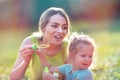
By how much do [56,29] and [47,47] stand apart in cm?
34

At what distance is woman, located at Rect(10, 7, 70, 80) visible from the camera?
5.22m

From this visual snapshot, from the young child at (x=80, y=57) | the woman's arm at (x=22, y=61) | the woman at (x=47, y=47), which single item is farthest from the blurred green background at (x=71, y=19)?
the young child at (x=80, y=57)

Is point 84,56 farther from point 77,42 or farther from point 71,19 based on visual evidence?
point 71,19

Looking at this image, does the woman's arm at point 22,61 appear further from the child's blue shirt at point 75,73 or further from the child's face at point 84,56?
the child's face at point 84,56

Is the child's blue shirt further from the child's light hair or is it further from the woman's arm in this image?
the woman's arm

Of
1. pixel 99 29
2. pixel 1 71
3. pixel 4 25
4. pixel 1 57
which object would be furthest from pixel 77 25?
pixel 1 71

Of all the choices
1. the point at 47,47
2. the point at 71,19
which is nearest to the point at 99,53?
the point at 47,47

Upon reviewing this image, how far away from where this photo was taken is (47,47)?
548 cm

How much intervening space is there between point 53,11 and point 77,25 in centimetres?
837

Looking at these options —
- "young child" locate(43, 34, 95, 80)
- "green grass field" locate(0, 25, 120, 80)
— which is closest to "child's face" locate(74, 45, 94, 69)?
"young child" locate(43, 34, 95, 80)

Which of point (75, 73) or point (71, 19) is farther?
point (71, 19)

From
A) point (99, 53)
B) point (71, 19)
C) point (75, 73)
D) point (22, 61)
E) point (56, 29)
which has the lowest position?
point (75, 73)

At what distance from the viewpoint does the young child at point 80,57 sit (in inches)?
194

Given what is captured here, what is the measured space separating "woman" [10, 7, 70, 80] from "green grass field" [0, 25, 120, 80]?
1.46 feet
